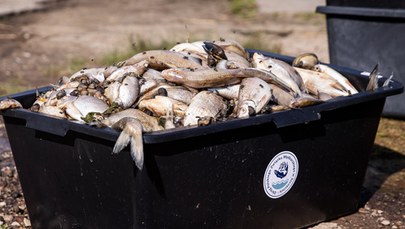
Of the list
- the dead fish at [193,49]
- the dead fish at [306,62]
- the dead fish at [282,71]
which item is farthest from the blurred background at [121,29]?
the dead fish at [282,71]

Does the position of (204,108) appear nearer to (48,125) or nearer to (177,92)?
(177,92)

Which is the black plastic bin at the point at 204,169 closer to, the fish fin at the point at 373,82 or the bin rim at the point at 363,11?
the fish fin at the point at 373,82

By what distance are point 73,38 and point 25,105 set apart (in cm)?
493

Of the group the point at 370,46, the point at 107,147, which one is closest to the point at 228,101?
the point at 107,147

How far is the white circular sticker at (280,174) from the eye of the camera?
3.34 m

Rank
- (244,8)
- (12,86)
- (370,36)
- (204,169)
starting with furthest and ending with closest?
1. (244,8)
2. (12,86)
3. (370,36)
4. (204,169)

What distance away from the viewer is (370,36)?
214 inches

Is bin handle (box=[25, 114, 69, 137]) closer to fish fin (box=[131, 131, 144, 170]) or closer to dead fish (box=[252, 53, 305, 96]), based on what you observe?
fish fin (box=[131, 131, 144, 170])

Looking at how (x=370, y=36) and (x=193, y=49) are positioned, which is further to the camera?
(x=370, y=36)

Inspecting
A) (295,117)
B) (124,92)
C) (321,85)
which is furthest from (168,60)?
(321,85)

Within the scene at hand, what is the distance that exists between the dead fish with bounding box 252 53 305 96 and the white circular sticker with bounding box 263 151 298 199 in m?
0.35

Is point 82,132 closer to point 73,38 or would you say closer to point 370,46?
point 370,46

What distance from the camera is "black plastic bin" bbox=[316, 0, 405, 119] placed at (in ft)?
17.4

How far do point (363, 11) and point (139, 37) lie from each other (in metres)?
3.08
